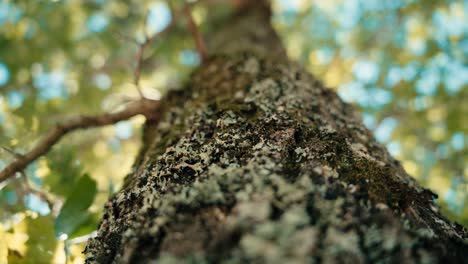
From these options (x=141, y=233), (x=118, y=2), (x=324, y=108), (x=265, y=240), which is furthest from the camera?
(x=118, y=2)

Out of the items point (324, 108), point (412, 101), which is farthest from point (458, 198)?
point (324, 108)

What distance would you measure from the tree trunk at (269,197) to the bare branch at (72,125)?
21 cm

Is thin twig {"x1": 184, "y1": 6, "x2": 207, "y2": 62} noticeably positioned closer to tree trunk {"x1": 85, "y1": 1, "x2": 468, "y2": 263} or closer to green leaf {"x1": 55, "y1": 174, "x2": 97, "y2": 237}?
tree trunk {"x1": 85, "y1": 1, "x2": 468, "y2": 263}

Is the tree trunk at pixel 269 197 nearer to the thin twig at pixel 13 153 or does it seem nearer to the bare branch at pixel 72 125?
the bare branch at pixel 72 125

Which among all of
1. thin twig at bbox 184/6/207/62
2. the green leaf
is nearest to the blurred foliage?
thin twig at bbox 184/6/207/62

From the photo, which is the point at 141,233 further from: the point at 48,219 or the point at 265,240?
the point at 48,219

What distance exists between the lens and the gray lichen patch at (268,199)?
874mm

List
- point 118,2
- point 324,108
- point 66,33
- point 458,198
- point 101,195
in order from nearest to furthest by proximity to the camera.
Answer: point 324,108 < point 101,195 < point 458,198 < point 66,33 < point 118,2

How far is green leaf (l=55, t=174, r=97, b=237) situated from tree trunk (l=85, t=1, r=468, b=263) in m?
0.22

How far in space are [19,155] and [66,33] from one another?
259 cm

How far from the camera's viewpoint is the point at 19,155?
5.67 feet

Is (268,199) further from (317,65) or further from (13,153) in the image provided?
(317,65)

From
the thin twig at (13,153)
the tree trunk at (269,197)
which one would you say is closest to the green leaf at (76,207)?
the tree trunk at (269,197)

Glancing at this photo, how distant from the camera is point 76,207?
1.58m
